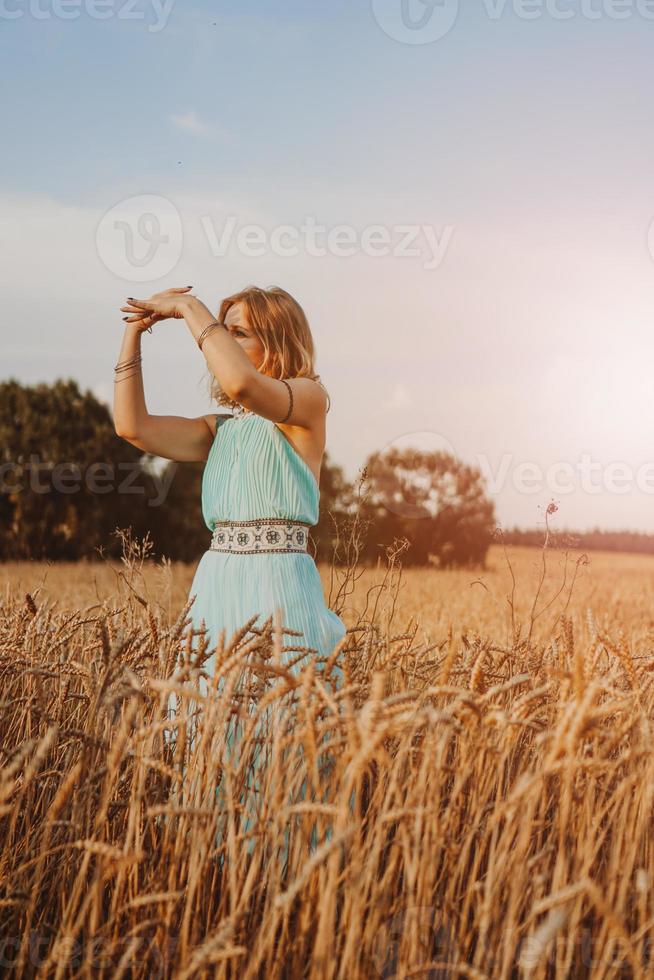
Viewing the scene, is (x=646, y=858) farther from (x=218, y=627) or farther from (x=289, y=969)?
(x=218, y=627)

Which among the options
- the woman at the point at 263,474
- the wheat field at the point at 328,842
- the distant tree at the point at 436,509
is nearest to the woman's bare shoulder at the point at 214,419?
the woman at the point at 263,474

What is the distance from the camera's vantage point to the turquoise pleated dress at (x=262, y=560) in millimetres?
2920

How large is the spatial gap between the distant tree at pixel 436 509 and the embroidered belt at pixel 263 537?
15.3m

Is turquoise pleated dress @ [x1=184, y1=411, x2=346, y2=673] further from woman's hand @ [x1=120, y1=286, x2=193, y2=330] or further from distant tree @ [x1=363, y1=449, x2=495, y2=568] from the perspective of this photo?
distant tree @ [x1=363, y1=449, x2=495, y2=568]

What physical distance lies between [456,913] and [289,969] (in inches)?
13.5

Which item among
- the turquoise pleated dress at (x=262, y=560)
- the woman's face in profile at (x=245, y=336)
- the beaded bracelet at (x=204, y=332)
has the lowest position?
the turquoise pleated dress at (x=262, y=560)

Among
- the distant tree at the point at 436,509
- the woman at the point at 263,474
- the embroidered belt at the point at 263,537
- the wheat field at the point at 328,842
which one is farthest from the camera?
the distant tree at the point at 436,509

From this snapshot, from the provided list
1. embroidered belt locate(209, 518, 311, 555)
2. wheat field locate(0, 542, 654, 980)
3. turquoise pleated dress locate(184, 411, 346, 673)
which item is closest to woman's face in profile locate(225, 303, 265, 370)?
turquoise pleated dress locate(184, 411, 346, 673)

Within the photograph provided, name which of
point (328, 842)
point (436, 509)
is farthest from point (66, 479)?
point (328, 842)

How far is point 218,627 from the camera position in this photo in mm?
2953

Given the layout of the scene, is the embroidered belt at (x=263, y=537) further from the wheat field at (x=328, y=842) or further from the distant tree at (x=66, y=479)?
the distant tree at (x=66, y=479)

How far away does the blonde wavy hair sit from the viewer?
3.00m

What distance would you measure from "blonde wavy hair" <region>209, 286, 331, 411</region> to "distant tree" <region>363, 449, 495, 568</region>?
602 inches

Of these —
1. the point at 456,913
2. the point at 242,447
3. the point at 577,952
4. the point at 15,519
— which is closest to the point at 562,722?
the point at 456,913
